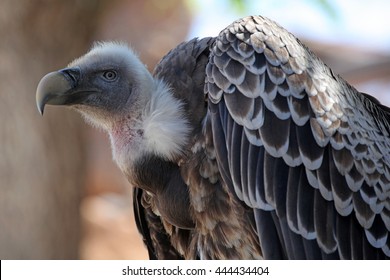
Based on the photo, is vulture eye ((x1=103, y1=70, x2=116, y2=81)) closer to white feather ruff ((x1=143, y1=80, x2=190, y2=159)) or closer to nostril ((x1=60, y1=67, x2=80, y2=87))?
nostril ((x1=60, y1=67, x2=80, y2=87))

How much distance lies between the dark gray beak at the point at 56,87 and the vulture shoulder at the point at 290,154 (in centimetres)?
85

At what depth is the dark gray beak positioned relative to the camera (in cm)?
485

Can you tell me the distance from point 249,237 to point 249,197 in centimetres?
31

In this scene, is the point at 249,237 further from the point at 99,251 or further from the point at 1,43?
the point at 99,251

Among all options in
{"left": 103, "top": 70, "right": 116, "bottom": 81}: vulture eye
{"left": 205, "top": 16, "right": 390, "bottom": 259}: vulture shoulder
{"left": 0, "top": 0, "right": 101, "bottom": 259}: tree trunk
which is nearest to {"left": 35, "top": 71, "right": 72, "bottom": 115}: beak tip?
{"left": 103, "top": 70, "right": 116, "bottom": 81}: vulture eye

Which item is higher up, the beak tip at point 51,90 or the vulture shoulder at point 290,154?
the beak tip at point 51,90

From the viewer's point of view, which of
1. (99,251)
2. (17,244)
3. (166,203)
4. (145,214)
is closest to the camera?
(166,203)

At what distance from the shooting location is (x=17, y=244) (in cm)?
873

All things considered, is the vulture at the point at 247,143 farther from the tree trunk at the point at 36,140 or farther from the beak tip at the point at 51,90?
the tree trunk at the point at 36,140

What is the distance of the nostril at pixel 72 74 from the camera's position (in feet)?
16.5

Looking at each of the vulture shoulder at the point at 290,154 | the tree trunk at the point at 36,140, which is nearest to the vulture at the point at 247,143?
the vulture shoulder at the point at 290,154

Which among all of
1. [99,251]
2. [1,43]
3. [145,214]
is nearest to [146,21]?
[99,251]

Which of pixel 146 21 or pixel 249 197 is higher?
pixel 146 21

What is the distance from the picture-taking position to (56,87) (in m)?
4.91
